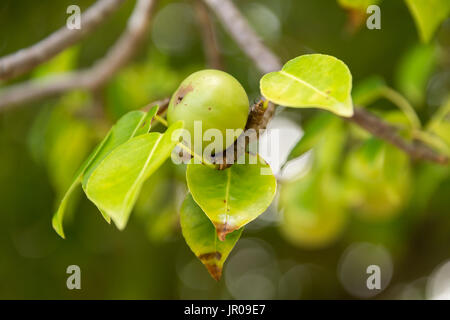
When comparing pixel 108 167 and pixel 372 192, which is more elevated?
pixel 108 167

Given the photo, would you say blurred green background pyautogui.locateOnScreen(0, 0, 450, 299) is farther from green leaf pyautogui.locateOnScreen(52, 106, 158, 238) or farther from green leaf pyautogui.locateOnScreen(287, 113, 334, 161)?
green leaf pyautogui.locateOnScreen(52, 106, 158, 238)

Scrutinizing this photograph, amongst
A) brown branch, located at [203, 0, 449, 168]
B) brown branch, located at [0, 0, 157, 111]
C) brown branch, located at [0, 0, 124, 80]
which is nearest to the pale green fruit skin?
brown branch, located at [203, 0, 449, 168]

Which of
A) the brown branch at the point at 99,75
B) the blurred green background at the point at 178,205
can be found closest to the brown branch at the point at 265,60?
the brown branch at the point at 99,75

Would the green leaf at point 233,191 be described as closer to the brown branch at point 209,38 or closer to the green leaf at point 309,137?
the green leaf at point 309,137
